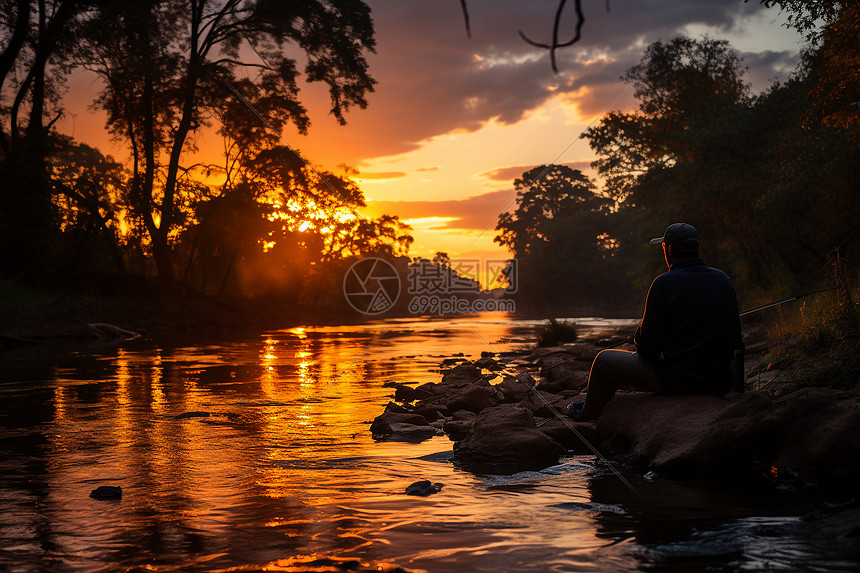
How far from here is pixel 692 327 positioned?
5824 millimetres

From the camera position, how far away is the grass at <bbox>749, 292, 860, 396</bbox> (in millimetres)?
7129

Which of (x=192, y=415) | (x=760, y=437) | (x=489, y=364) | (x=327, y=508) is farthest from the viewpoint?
(x=489, y=364)

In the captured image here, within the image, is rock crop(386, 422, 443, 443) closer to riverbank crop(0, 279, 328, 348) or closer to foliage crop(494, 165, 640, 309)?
riverbank crop(0, 279, 328, 348)

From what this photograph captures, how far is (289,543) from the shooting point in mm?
3939

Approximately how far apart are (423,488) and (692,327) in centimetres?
238

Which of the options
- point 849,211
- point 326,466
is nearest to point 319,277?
point 849,211

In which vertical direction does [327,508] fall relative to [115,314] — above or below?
below

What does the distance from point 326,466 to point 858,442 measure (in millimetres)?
3718

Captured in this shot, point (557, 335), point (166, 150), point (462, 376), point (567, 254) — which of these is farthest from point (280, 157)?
point (567, 254)

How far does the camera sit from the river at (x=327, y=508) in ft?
12.0

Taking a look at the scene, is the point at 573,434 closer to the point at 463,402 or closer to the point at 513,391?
the point at 463,402

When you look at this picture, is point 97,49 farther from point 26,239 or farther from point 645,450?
point 645,450

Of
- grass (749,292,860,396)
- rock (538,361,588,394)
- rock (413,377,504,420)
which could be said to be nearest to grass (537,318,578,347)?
rock (538,361,588,394)

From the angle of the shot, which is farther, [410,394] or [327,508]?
[410,394]
